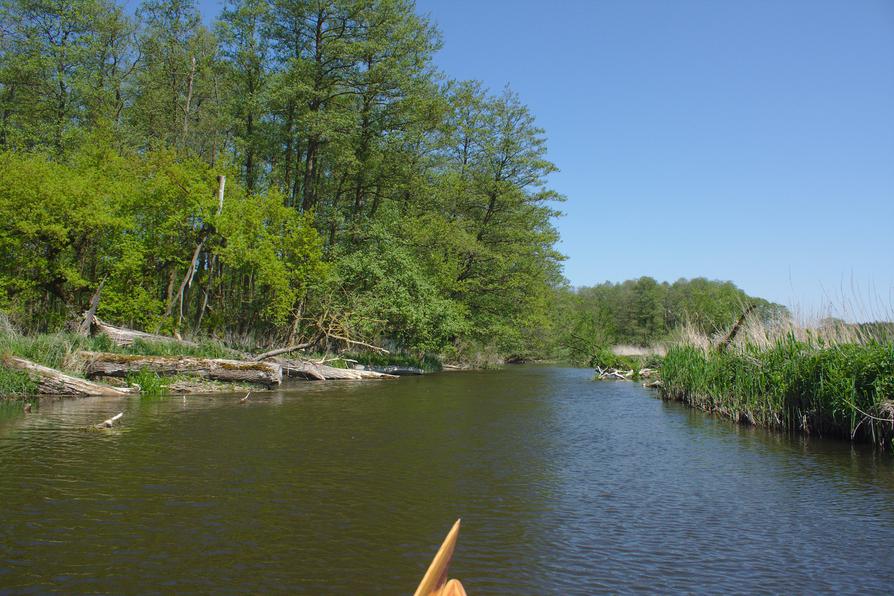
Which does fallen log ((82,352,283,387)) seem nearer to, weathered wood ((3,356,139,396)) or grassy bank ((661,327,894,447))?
weathered wood ((3,356,139,396))

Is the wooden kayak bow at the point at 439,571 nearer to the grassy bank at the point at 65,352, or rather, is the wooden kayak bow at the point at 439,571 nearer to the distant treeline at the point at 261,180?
the grassy bank at the point at 65,352

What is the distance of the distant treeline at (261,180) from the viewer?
23.8m

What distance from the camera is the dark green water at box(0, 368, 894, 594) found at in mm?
5898

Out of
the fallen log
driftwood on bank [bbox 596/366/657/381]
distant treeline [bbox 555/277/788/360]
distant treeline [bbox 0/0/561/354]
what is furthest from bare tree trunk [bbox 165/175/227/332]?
distant treeline [bbox 555/277/788/360]

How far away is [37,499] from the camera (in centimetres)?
779

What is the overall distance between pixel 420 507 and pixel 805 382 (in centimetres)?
1061

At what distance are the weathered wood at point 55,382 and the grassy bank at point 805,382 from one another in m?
18.5

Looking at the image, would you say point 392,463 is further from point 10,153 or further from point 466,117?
point 466,117

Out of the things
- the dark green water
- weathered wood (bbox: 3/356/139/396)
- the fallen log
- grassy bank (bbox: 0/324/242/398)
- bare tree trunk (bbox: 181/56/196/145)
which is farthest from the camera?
bare tree trunk (bbox: 181/56/196/145)

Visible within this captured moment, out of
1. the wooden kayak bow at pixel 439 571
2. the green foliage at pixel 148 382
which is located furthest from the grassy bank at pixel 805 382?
the green foliage at pixel 148 382

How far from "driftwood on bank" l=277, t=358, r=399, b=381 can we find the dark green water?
11.3 metres

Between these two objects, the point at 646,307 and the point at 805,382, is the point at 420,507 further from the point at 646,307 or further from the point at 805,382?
the point at 646,307

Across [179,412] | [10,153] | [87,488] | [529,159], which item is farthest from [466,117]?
[87,488]

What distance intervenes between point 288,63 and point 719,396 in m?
27.7
